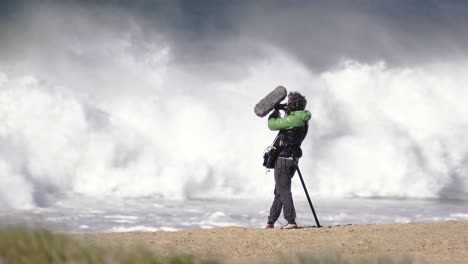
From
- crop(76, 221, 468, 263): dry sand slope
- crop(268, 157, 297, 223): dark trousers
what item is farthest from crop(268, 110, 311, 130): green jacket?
crop(76, 221, 468, 263): dry sand slope

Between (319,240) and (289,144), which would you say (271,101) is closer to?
(289,144)

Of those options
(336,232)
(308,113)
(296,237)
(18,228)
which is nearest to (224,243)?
(296,237)

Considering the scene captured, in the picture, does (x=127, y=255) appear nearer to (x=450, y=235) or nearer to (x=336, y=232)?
(x=336, y=232)

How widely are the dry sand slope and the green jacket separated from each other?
221 cm

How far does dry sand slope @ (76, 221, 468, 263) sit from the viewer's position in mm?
11812

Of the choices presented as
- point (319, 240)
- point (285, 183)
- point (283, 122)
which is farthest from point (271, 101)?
point (319, 240)

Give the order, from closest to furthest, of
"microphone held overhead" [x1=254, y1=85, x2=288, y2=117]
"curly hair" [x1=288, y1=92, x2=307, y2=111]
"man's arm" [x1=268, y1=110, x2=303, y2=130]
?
"man's arm" [x1=268, y1=110, x2=303, y2=130], "microphone held overhead" [x1=254, y1=85, x2=288, y2=117], "curly hair" [x1=288, y1=92, x2=307, y2=111]

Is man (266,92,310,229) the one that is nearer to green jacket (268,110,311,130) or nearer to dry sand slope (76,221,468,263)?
green jacket (268,110,311,130)

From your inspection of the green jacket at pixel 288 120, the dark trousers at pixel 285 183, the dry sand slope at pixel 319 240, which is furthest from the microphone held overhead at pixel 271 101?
the dry sand slope at pixel 319 240

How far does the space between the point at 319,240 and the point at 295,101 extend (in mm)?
3175

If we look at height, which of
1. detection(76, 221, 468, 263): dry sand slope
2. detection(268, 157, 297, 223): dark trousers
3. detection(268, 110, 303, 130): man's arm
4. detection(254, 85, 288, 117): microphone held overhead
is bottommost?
detection(76, 221, 468, 263): dry sand slope

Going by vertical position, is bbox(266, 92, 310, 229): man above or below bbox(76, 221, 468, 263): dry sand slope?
above

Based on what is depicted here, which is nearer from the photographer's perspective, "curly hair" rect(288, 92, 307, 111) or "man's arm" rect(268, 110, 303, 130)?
"man's arm" rect(268, 110, 303, 130)

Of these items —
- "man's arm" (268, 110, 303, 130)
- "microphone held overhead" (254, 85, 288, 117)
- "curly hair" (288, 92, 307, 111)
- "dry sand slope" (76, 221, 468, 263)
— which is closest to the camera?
"dry sand slope" (76, 221, 468, 263)
